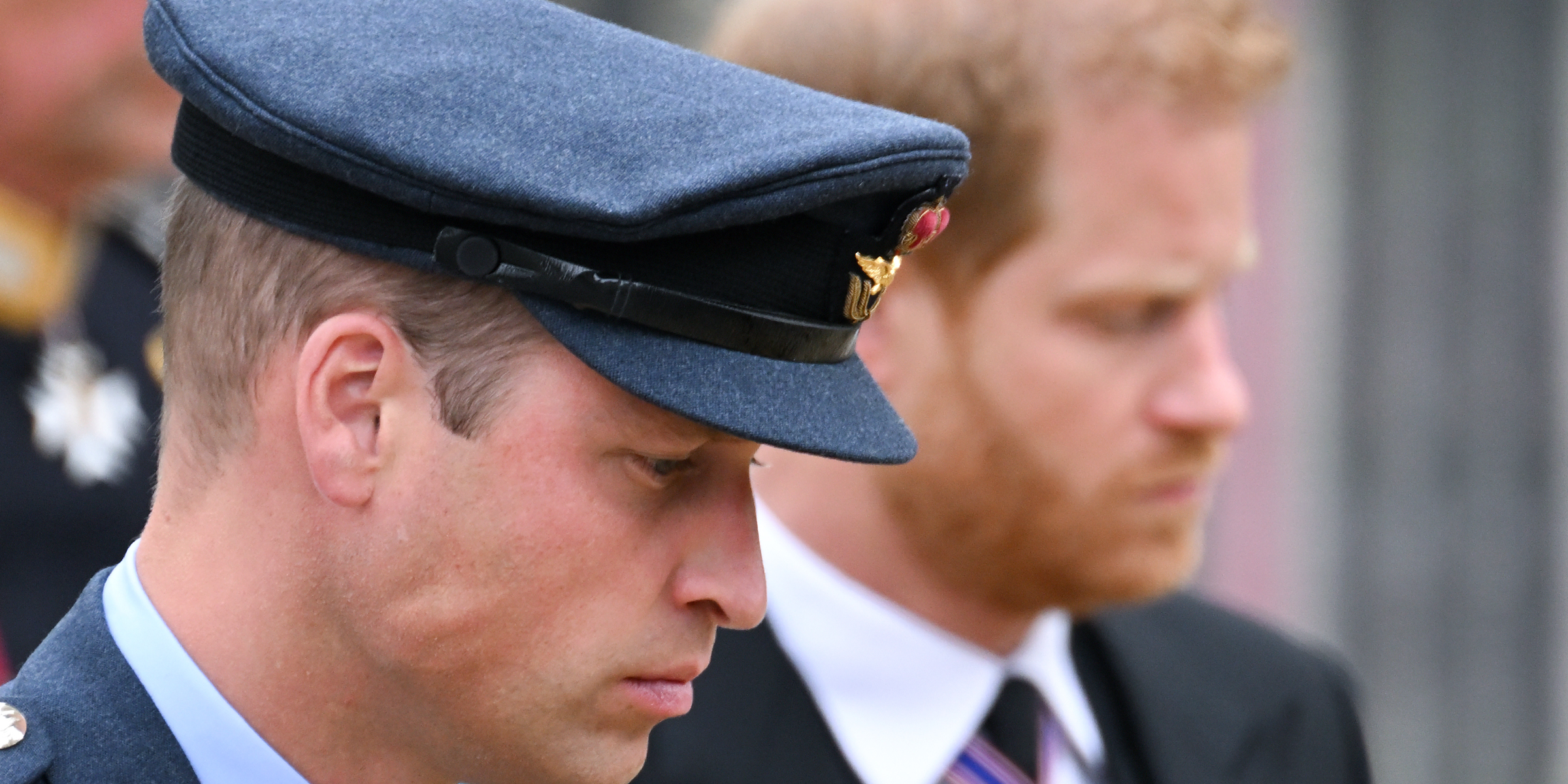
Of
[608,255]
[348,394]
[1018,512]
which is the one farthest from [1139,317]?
[348,394]

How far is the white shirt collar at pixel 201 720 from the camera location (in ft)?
5.07

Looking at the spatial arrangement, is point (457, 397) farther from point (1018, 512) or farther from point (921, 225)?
point (1018, 512)

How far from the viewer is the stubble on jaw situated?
2.47 m

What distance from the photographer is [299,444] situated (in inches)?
60.2

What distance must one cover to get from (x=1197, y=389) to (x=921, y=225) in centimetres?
97

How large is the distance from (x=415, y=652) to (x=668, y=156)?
0.49m

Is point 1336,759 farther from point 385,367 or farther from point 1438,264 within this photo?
point 1438,264

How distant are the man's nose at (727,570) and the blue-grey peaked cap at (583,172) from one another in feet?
0.46

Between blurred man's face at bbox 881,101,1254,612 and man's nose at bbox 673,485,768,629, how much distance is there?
0.86 meters

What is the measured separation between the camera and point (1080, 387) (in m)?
2.47

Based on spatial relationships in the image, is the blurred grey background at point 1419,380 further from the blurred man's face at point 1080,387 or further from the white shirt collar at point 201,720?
the white shirt collar at point 201,720

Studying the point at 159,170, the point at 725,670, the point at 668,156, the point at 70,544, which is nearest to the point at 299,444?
the point at 668,156

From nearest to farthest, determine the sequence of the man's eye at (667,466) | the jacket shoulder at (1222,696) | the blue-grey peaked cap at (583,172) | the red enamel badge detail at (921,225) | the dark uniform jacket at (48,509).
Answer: the blue-grey peaked cap at (583,172) < the man's eye at (667,466) < the red enamel badge detail at (921,225) < the dark uniform jacket at (48,509) < the jacket shoulder at (1222,696)

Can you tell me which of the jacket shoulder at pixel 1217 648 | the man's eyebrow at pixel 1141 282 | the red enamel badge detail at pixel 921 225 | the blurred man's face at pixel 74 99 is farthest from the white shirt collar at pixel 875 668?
the blurred man's face at pixel 74 99
